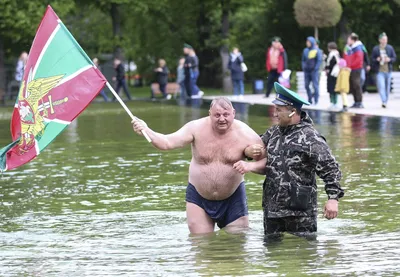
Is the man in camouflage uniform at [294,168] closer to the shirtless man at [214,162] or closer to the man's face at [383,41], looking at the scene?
the shirtless man at [214,162]

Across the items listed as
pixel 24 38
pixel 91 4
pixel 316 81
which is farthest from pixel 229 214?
pixel 91 4

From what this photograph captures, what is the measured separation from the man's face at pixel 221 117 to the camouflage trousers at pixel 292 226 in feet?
2.68

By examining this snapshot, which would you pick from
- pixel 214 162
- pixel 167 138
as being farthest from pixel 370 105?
pixel 167 138

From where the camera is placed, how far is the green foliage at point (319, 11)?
43781mm

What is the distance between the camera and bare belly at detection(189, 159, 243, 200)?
9.66 m

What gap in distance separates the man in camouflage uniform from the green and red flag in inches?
67.0

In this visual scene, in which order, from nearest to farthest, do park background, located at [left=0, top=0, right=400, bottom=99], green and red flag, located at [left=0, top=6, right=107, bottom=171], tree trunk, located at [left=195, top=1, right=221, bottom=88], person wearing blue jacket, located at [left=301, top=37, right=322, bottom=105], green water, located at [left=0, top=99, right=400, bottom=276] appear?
green water, located at [left=0, top=99, right=400, bottom=276]
green and red flag, located at [left=0, top=6, right=107, bottom=171]
person wearing blue jacket, located at [left=301, top=37, right=322, bottom=105]
park background, located at [left=0, top=0, right=400, bottom=99]
tree trunk, located at [left=195, top=1, right=221, bottom=88]

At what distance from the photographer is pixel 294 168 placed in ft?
29.8

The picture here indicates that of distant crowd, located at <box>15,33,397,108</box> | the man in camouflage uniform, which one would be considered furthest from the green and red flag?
distant crowd, located at <box>15,33,397,108</box>

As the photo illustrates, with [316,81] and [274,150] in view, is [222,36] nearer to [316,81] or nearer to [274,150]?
[316,81]

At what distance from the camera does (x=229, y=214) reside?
32.2 feet

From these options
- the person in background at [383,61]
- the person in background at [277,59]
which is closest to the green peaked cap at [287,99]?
the person in background at [383,61]

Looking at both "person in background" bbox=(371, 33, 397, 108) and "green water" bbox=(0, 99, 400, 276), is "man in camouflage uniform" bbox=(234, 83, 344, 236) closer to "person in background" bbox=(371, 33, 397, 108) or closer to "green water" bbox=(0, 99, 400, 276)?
"green water" bbox=(0, 99, 400, 276)

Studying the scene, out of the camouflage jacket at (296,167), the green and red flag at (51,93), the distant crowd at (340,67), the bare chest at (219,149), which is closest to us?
the camouflage jacket at (296,167)
